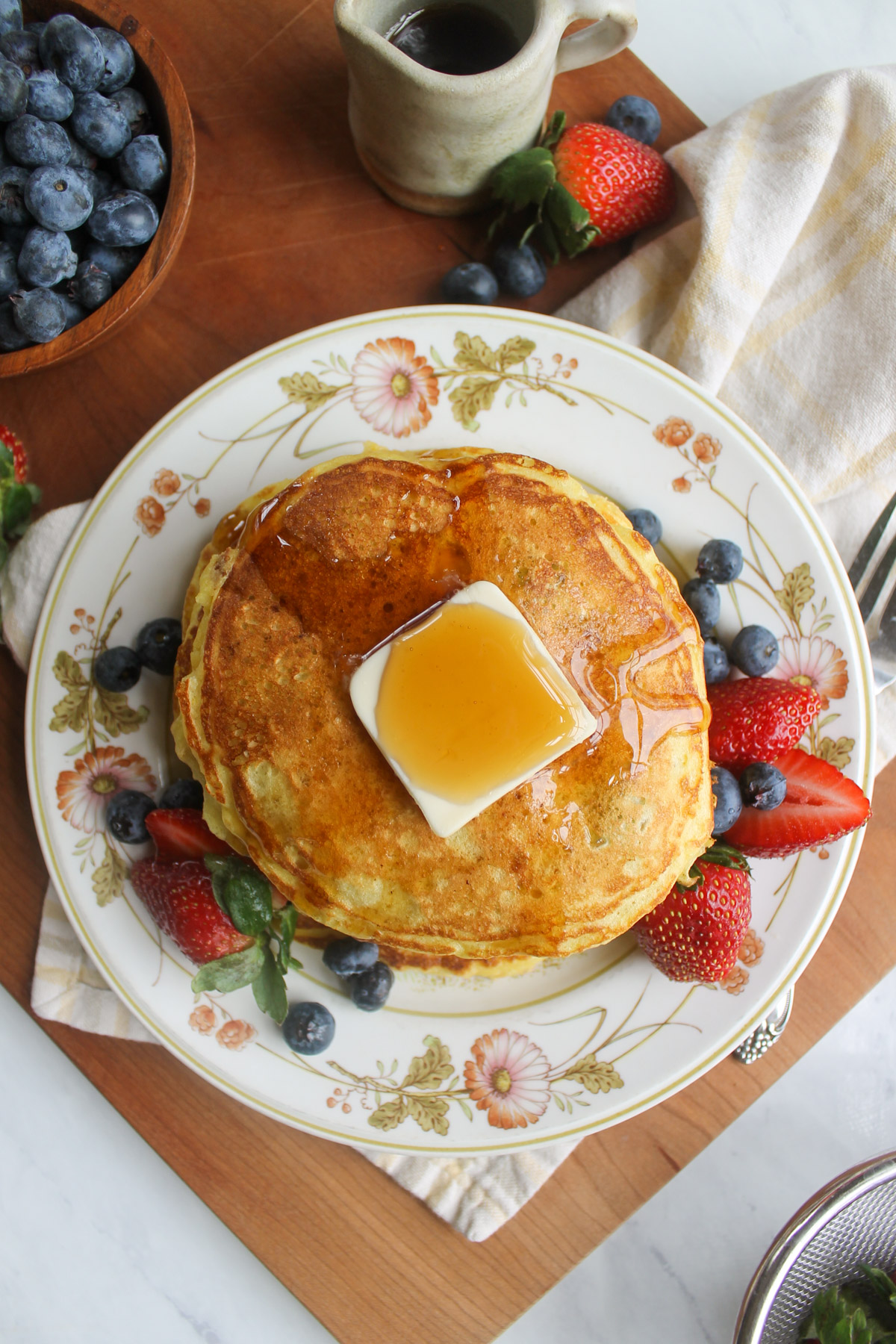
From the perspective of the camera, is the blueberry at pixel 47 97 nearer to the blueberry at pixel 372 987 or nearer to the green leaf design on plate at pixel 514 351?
the green leaf design on plate at pixel 514 351

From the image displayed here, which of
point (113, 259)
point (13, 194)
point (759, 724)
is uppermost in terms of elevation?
point (13, 194)

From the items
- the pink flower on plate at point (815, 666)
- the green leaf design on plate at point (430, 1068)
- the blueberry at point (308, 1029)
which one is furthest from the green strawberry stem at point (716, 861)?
the blueberry at point (308, 1029)

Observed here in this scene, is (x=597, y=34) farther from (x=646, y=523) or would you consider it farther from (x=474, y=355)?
(x=646, y=523)

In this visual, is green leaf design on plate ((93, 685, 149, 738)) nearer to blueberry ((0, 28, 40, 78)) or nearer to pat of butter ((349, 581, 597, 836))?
pat of butter ((349, 581, 597, 836))

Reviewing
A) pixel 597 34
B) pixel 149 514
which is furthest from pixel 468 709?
pixel 597 34

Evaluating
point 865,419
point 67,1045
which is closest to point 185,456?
point 67,1045

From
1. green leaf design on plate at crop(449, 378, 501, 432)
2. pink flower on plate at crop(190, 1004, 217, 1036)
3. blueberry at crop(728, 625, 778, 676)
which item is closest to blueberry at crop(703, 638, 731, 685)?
blueberry at crop(728, 625, 778, 676)
